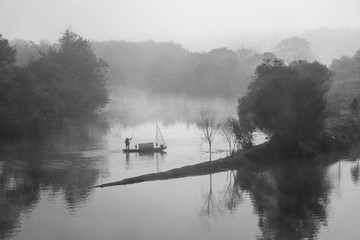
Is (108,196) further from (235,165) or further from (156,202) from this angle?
(235,165)

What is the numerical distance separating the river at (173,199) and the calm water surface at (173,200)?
75mm

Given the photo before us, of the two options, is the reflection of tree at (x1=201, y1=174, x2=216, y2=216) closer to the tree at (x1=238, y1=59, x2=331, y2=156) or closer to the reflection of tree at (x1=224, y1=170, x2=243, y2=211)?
the reflection of tree at (x1=224, y1=170, x2=243, y2=211)

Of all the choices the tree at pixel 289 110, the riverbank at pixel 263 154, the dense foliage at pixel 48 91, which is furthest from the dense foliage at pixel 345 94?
the dense foliage at pixel 48 91

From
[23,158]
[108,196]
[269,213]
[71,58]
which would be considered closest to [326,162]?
[269,213]

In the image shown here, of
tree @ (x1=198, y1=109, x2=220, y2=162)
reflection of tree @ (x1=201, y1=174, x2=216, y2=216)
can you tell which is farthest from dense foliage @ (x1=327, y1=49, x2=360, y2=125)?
reflection of tree @ (x1=201, y1=174, x2=216, y2=216)

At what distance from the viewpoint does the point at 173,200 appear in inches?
1694

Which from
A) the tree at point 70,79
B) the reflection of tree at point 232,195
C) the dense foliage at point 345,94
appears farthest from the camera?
the tree at point 70,79

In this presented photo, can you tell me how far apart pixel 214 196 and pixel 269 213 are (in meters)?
7.77

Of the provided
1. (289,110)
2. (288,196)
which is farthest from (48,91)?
(288,196)

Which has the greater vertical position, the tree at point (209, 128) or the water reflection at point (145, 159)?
the tree at point (209, 128)

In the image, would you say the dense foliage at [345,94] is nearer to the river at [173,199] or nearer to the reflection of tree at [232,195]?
the river at [173,199]

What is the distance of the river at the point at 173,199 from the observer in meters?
33.8

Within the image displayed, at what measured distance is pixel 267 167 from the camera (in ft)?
199

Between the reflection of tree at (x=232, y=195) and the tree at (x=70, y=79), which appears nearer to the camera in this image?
the reflection of tree at (x=232, y=195)
